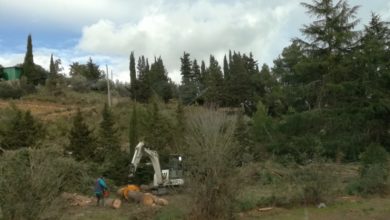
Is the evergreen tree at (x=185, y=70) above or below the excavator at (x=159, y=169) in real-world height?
above

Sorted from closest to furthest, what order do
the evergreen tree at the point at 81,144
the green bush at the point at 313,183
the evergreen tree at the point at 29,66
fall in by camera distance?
the green bush at the point at 313,183, the evergreen tree at the point at 81,144, the evergreen tree at the point at 29,66

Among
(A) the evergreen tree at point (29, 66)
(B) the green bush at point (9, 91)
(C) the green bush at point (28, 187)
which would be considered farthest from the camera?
(A) the evergreen tree at point (29, 66)

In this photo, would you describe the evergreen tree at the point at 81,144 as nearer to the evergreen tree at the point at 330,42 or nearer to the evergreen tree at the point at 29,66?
the evergreen tree at the point at 330,42

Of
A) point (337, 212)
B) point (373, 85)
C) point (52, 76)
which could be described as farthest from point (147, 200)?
point (52, 76)

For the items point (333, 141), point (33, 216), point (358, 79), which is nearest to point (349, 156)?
point (333, 141)

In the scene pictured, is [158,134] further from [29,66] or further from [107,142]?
[29,66]

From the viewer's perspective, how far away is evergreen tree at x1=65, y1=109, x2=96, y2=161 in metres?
28.7

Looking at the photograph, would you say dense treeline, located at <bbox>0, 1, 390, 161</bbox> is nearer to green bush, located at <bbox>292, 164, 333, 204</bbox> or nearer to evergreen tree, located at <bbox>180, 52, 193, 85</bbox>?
green bush, located at <bbox>292, 164, 333, 204</bbox>

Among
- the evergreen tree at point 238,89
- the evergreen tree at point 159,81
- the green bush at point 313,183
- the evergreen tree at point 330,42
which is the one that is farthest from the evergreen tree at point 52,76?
the green bush at point 313,183

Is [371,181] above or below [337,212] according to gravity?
above

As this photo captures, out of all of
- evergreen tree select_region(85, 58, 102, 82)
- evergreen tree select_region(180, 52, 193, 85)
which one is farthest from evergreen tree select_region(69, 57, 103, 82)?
evergreen tree select_region(180, 52, 193, 85)

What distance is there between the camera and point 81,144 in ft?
94.9

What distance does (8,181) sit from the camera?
32.9ft

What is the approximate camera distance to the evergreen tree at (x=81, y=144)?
94.2 feet
